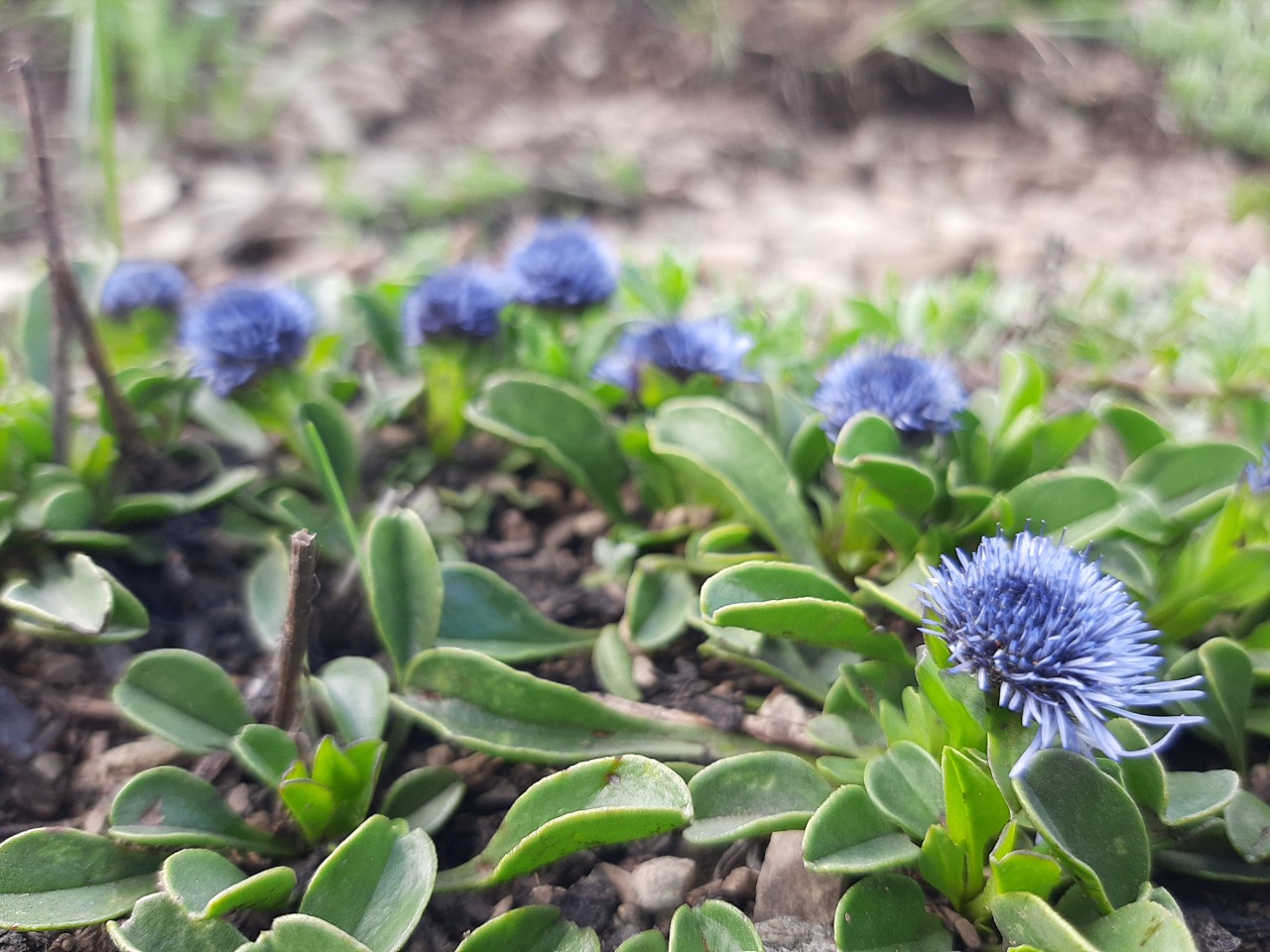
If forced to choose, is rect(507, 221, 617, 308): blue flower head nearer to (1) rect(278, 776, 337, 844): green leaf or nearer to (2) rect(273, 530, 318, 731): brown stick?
(2) rect(273, 530, 318, 731): brown stick

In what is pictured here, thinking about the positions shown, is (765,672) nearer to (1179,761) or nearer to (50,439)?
(1179,761)

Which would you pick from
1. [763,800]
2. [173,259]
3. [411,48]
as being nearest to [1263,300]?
→ [763,800]

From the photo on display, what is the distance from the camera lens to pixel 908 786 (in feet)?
3.87

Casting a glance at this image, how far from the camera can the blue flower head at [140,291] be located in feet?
7.08

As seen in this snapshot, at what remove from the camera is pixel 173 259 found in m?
3.15

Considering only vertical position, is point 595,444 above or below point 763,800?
above

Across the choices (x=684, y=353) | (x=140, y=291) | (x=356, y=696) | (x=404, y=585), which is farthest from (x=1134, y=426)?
(x=140, y=291)

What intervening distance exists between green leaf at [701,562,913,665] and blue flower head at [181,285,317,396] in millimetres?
1020

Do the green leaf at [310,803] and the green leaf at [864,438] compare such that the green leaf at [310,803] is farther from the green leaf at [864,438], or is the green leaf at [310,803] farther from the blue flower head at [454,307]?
the blue flower head at [454,307]

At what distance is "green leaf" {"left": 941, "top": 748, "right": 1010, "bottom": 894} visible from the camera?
1.06m

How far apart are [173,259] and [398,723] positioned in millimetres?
2315

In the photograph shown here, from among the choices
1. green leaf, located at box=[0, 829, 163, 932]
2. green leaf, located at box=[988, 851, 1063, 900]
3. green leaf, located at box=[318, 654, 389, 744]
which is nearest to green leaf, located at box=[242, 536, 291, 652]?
green leaf, located at box=[318, 654, 389, 744]

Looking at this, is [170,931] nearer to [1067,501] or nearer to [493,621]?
[493,621]

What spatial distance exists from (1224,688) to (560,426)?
1099 mm
